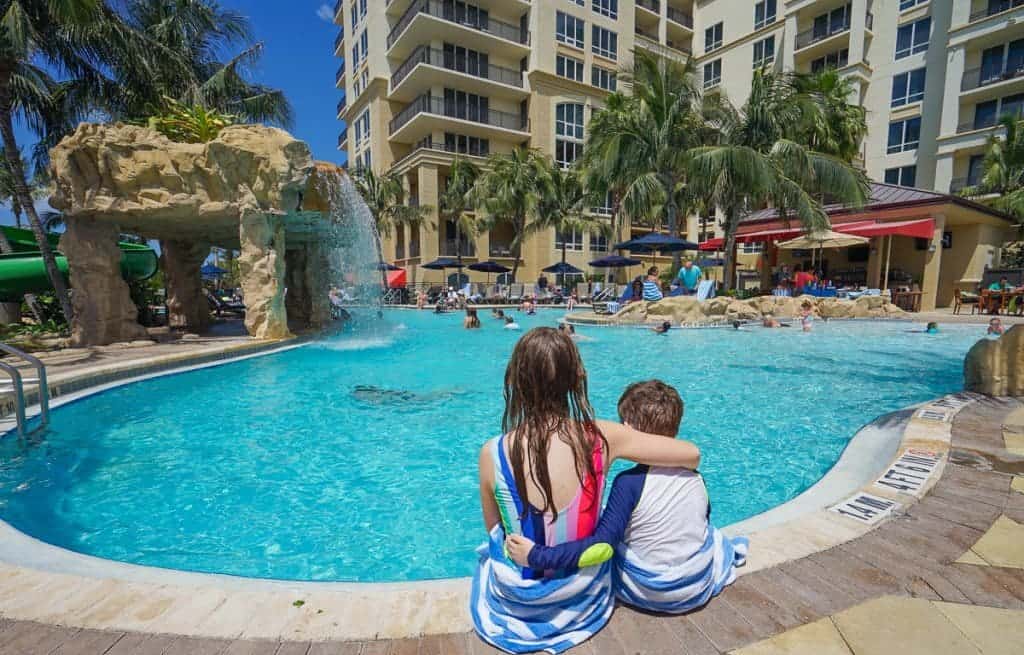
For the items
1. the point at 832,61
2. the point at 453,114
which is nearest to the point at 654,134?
the point at 453,114

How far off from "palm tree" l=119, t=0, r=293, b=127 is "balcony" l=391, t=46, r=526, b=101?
1279 cm

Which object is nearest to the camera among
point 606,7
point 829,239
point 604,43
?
point 829,239

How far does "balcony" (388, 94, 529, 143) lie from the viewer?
3062cm

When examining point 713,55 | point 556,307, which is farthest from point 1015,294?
point 713,55

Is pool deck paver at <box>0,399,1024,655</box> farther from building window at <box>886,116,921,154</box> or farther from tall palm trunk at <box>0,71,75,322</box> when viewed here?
building window at <box>886,116,921,154</box>

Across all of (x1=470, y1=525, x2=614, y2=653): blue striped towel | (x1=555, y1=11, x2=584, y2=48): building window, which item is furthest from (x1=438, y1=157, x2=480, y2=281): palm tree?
(x1=470, y1=525, x2=614, y2=653): blue striped towel

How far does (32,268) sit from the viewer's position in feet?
38.5

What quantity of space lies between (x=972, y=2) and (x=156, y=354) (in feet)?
128

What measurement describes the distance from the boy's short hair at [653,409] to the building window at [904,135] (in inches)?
1413

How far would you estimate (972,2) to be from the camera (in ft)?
80.8

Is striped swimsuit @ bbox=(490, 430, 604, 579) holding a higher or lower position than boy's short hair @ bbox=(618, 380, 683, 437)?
lower

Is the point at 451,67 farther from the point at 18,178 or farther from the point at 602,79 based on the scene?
the point at 18,178

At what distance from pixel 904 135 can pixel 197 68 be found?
120ft

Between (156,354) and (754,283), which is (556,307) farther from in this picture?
(156,354)
